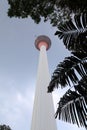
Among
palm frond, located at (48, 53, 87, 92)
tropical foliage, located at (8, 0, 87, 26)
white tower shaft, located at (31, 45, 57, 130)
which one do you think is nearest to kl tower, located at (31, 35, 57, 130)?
white tower shaft, located at (31, 45, 57, 130)

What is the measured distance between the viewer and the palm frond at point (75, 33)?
5.39 meters

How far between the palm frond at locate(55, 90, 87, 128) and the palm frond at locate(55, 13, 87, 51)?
3.53 feet

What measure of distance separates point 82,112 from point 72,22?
204 cm

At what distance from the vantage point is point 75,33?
5.55 meters

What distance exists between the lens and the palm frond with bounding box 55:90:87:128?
16.1 ft

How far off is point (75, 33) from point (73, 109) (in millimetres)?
1696

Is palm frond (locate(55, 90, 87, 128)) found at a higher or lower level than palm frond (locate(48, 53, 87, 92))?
lower

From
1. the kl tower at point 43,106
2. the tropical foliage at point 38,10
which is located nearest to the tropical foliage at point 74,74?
the tropical foliage at point 38,10

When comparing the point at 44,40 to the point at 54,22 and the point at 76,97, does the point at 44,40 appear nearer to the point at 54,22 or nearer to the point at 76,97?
the point at 54,22

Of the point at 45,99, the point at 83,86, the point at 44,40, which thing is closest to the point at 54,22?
the point at 83,86

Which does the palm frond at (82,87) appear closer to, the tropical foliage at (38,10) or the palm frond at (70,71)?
the palm frond at (70,71)

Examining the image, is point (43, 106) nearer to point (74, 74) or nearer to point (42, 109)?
point (42, 109)

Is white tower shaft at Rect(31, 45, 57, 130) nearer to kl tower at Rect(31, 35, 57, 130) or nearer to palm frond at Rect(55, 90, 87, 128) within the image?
kl tower at Rect(31, 35, 57, 130)

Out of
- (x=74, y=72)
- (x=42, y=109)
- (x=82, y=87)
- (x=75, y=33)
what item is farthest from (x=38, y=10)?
(x=42, y=109)
